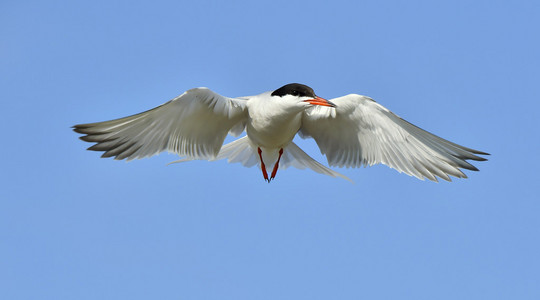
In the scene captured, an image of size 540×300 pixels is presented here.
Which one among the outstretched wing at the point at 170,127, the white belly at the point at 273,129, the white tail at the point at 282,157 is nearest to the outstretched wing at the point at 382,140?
the white belly at the point at 273,129

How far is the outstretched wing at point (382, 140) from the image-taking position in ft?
24.6

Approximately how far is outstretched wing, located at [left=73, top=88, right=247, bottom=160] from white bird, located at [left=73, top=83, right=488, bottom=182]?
10mm

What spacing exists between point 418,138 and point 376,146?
1.71 feet

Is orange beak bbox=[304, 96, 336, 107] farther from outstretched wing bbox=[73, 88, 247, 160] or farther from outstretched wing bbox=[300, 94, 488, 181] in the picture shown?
outstretched wing bbox=[73, 88, 247, 160]

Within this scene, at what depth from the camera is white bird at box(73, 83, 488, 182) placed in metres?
6.97

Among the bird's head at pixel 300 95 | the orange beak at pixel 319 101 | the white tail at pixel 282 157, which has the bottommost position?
the white tail at pixel 282 157

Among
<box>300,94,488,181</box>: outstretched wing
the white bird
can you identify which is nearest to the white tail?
the white bird

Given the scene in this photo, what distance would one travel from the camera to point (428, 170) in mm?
7629

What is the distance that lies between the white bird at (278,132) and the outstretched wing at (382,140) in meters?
0.01

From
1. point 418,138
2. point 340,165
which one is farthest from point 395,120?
point 340,165

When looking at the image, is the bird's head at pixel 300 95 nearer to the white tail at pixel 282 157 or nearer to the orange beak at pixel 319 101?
the orange beak at pixel 319 101

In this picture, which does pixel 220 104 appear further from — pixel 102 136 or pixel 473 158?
pixel 473 158

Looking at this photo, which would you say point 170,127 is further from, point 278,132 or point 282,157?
point 282,157

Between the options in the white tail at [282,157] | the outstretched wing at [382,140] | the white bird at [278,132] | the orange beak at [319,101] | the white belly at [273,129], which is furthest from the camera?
the white tail at [282,157]
